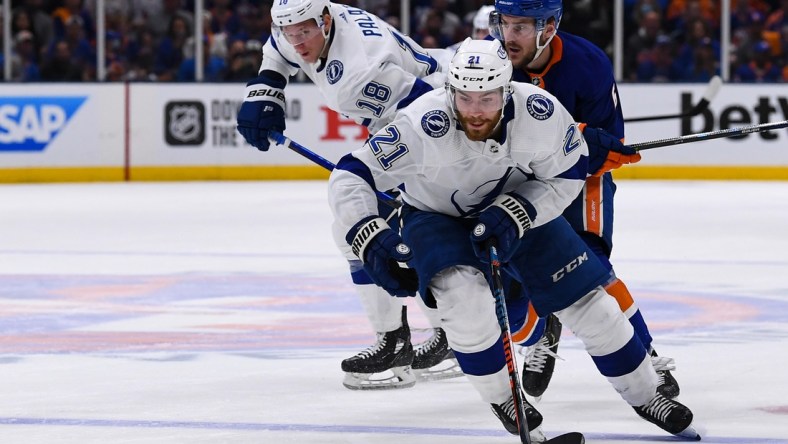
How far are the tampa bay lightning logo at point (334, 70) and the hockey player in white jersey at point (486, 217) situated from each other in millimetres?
1094

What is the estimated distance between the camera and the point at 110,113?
12.6 m

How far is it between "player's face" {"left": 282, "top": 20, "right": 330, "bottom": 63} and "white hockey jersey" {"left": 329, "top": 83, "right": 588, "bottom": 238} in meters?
1.05

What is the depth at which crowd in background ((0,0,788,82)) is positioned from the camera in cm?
1259

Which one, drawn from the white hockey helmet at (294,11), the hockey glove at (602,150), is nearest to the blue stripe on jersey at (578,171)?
the hockey glove at (602,150)

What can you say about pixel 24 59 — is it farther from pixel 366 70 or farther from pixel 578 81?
pixel 578 81

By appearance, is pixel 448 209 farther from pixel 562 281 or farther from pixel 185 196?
pixel 185 196

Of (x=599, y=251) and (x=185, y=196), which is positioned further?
(x=185, y=196)

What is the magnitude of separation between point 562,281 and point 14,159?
30.9 ft

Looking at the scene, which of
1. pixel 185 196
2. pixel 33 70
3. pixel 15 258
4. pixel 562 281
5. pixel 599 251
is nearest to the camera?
pixel 562 281

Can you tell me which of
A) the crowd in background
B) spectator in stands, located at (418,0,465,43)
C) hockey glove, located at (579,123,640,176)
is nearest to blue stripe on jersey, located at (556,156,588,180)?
hockey glove, located at (579,123,640,176)

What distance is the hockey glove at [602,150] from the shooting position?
4168mm

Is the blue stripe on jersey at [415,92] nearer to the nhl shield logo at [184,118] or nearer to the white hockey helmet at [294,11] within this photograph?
the white hockey helmet at [294,11]

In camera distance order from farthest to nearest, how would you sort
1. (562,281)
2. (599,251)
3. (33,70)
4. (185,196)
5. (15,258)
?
1. (33,70)
2. (185,196)
3. (15,258)
4. (599,251)
5. (562,281)

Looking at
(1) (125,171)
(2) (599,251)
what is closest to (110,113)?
(1) (125,171)
